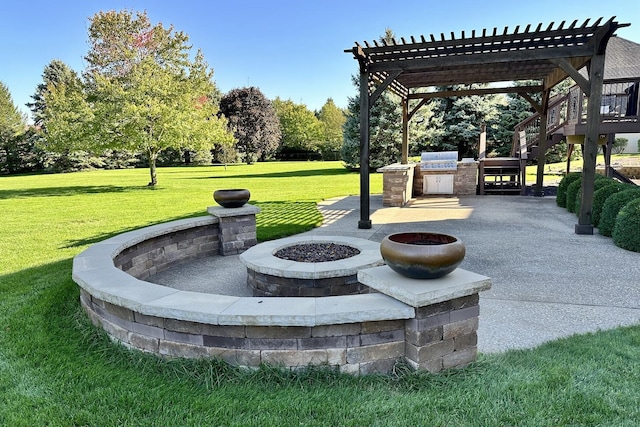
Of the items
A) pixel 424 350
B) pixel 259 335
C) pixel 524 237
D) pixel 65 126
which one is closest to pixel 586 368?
pixel 424 350

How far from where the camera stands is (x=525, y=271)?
4.59 meters

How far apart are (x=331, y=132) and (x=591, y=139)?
111 feet

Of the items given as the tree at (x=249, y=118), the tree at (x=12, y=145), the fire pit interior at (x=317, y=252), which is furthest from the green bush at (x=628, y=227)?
the tree at (x=12, y=145)

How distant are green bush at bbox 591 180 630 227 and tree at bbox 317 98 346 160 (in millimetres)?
31910

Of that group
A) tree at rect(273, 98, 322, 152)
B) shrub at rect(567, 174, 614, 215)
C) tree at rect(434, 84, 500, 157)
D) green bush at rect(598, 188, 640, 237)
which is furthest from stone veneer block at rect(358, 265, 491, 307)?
tree at rect(273, 98, 322, 152)

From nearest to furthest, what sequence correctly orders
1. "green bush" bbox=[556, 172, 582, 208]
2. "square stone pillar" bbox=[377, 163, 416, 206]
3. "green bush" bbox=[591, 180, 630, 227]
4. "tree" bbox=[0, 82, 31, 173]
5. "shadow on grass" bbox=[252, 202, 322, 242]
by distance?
"green bush" bbox=[591, 180, 630, 227], "shadow on grass" bbox=[252, 202, 322, 242], "green bush" bbox=[556, 172, 582, 208], "square stone pillar" bbox=[377, 163, 416, 206], "tree" bbox=[0, 82, 31, 173]

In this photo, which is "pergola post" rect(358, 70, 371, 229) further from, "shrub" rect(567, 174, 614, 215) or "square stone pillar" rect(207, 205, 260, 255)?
"shrub" rect(567, 174, 614, 215)

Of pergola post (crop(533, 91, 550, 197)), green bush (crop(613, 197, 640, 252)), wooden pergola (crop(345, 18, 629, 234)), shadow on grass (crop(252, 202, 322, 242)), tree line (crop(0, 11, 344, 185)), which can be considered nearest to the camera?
green bush (crop(613, 197, 640, 252))

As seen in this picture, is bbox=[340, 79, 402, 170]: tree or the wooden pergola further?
bbox=[340, 79, 402, 170]: tree

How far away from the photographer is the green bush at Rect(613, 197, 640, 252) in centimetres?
527

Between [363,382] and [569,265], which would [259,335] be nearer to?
[363,382]

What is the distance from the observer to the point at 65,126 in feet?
42.6

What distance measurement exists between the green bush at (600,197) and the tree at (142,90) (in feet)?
40.0

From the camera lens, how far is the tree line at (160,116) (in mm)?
13344
